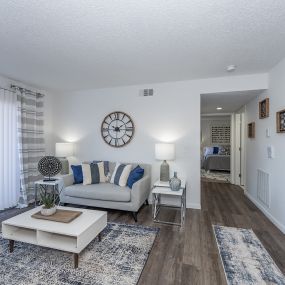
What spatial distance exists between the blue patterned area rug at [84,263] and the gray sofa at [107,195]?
0.58m

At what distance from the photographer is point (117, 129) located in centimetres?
395

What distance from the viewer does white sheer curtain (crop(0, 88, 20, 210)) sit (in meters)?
3.34

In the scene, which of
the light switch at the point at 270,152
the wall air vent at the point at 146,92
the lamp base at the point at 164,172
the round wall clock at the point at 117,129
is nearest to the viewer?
the light switch at the point at 270,152

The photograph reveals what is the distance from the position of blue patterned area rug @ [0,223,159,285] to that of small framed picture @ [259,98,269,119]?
2.72 m

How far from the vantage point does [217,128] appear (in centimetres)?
918

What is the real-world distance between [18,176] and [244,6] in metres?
4.22

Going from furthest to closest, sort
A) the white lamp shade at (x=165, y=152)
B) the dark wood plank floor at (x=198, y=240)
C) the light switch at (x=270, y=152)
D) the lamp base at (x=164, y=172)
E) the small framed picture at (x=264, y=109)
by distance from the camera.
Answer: the lamp base at (x=164, y=172) < the white lamp shade at (x=165, y=152) < the small framed picture at (x=264, y=109) < the light switch at (x=270, y=152) < the dark wood plank floor at (x=198, y=240)

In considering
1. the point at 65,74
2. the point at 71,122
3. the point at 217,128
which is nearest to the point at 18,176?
the point at 71,122

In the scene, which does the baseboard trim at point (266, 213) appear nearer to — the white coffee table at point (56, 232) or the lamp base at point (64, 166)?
the white coffee table at point (56, 232)

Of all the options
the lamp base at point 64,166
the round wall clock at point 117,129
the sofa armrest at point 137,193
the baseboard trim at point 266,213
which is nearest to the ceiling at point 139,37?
the round wall clock at point 117,129

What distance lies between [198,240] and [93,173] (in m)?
→ 2.05

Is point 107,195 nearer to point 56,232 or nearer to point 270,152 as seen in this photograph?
point 56,232

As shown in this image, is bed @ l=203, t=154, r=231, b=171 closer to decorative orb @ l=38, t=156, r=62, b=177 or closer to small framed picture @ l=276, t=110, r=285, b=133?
small framed picture @ l=276, t=110, r=285, b=133

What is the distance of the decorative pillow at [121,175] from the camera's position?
329cm
